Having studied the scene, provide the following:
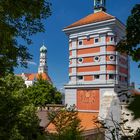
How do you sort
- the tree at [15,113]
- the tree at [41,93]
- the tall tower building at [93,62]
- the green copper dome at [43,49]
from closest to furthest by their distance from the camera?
the tree at [15,113] → the tall tower building at [93,62] → the tree at [41,93] → the green copper dome at [43,49]

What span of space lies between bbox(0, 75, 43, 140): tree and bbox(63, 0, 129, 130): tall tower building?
20.6 metres

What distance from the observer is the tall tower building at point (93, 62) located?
147 feet

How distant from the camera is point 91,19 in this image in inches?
1901

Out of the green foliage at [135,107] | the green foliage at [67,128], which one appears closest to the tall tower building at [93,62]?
the green foliage at [67,128]

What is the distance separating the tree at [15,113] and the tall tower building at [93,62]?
2060 cm

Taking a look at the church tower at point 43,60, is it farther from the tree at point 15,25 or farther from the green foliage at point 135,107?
the green foliage at point 135,107

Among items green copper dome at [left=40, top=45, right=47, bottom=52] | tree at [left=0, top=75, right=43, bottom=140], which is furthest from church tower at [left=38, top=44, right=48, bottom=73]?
tree at [left=0, top=75, right=43, bottom=140]

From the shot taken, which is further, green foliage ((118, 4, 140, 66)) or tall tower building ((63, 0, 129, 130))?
tall tower building ((63, 0, 129, 130))

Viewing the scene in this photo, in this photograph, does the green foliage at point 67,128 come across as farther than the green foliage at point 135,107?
Yes

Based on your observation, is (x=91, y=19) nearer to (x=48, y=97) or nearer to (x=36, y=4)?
(x=48, y=97)

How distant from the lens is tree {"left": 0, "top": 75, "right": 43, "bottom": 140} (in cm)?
2041

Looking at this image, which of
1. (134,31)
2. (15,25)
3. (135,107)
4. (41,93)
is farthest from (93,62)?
(135,107)

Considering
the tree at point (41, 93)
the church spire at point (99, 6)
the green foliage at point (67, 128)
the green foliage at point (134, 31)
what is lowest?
the green foliage at point (67, 128)

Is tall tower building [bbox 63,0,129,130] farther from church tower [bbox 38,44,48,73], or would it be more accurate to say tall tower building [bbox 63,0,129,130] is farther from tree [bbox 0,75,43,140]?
church tower [bbox 38,44,48,73]
